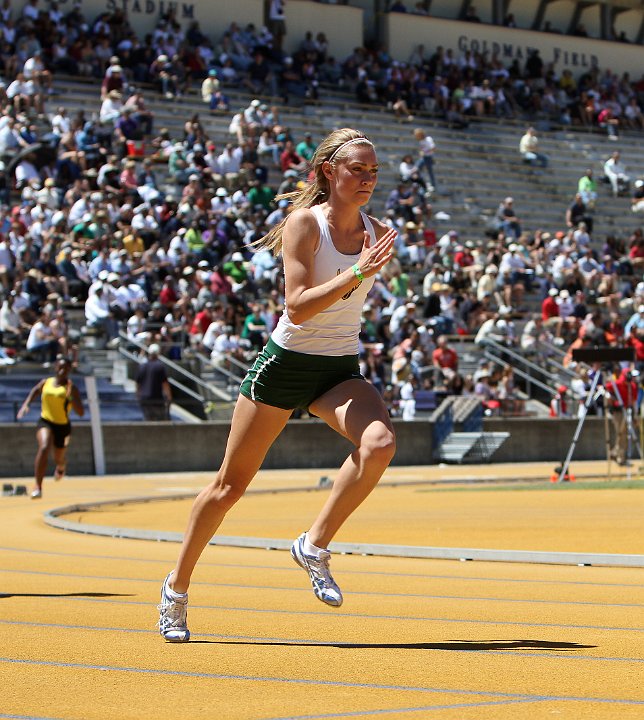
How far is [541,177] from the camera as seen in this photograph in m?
43.6

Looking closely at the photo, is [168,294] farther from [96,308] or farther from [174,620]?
[174,620]

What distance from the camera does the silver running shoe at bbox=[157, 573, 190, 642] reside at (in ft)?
22.2

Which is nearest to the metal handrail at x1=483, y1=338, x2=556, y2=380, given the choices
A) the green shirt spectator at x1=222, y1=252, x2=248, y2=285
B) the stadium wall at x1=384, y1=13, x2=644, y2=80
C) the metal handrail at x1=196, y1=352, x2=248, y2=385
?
the green shirt spectator at x1=222, y1=252, x2=248, y2=285

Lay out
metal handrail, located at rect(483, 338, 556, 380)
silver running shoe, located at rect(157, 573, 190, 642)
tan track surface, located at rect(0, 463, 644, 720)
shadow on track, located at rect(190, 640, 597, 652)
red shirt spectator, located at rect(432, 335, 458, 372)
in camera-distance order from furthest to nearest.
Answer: metal handrail, located at rect(483, 338, 556, 380) < red shirt spectator, located at rect(432, 335, 458, 372) < silver running shoe, located at rect(157, 573, 190, 642) < shadow on track, located at rect(190, 640, 597, 652) < tan track surface, located at rect(0, 463, 644, 720)

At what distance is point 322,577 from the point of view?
7133 millimetres

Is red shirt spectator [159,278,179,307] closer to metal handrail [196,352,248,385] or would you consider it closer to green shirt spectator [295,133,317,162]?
metal handrail [196,352,248,385]

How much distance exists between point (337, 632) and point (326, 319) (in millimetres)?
1425

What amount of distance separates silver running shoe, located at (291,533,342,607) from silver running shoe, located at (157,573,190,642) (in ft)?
1.98

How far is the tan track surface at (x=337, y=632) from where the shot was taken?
5223 millimetres

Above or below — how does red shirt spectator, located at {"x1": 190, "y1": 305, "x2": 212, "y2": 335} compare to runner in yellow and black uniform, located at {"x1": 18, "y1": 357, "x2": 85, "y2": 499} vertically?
below

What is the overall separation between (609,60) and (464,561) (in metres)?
43.8

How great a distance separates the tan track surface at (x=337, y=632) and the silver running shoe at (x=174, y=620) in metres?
0.06

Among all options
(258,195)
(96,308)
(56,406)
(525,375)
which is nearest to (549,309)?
(525,375)

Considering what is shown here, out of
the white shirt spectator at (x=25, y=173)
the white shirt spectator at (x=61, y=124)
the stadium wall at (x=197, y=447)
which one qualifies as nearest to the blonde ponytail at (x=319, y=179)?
the stadium wall at (x=197, y=447)
